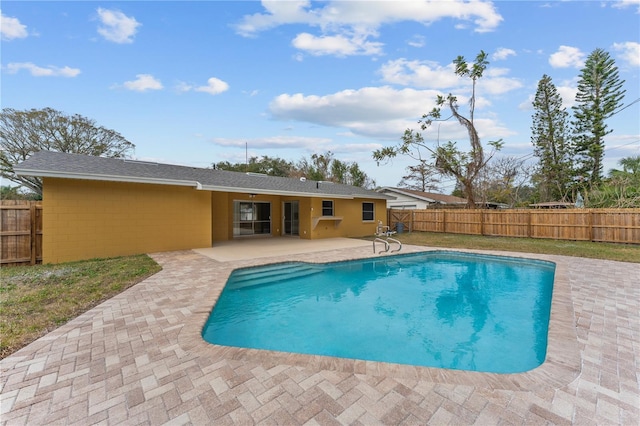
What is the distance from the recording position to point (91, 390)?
2416mm

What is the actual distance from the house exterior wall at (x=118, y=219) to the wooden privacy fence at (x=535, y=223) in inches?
508

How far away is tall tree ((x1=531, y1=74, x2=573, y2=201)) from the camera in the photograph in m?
24.9

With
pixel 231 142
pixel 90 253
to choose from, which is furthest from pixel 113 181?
pixel 231 142

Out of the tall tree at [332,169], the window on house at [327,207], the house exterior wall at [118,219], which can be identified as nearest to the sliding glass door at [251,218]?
the window on house at [327,207]

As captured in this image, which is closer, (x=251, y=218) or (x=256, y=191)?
(x=256, y=191)

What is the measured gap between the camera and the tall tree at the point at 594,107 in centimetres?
2159

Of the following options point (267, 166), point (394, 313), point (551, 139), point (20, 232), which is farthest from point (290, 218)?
point (551, 139)

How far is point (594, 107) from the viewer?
22484 millimetres

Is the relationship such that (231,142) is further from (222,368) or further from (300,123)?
(222,368)

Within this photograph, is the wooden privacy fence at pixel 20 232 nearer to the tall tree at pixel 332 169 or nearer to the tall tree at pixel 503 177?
the tall tree at pixel 332 169

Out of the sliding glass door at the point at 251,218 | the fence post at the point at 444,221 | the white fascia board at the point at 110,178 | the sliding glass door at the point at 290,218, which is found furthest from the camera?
the fence post at the point at 444,221

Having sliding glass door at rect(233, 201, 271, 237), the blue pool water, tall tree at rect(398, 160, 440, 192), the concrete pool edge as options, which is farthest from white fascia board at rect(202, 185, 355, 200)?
tall tree at rect(398, 160, 440, 192)

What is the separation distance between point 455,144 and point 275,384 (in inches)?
796

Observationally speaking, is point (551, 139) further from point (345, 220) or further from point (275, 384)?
point (275, 384)
